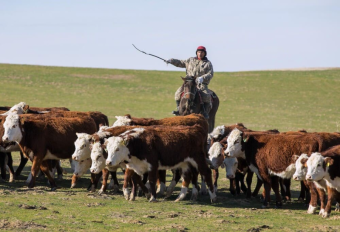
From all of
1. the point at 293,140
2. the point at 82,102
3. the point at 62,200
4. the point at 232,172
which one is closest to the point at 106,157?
the point at 62,200

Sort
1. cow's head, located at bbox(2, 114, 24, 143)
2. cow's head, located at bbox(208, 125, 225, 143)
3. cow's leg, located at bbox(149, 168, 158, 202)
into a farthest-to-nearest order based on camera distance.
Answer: cow's head, located at bbox(208, 125, 225, 143) < cow's head, located at bbox(2, 114, 24, 143) < cow's leg, located at bbox(149, 168, 158, 202)

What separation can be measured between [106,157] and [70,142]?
1.56m

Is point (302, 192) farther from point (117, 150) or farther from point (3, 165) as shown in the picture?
point (3, 165)

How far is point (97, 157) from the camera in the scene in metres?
12.4

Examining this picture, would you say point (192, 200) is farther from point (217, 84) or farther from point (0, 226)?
point (217, 84)

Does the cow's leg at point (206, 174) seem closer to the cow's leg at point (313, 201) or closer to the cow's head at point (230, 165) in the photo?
the cow's head at point (230, 165)

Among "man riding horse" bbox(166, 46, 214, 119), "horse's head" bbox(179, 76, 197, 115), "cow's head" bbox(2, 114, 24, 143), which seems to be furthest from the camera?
"man riding horse" bbox(166, 46, 214, 119)

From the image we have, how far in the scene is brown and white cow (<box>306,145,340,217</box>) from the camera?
34.7ft

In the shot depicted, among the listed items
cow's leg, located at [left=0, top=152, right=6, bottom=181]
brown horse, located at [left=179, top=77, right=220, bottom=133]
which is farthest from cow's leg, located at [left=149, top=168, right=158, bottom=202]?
brown horse, located at [left=179, top=77, right=220, bottom=133]

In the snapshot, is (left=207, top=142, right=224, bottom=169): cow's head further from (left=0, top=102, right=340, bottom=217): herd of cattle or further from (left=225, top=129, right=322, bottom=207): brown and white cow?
(left=225, top=129, right=322, bottom=207): brown and white cow

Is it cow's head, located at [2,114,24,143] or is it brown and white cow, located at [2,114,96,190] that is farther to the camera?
brown and white cow, located at [2,114,96,190]

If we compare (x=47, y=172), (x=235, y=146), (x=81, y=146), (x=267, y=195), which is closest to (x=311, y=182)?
(x=267, y=195)

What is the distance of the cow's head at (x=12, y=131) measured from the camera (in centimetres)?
1298

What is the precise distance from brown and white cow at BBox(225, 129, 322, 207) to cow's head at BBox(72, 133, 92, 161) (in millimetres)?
2735
